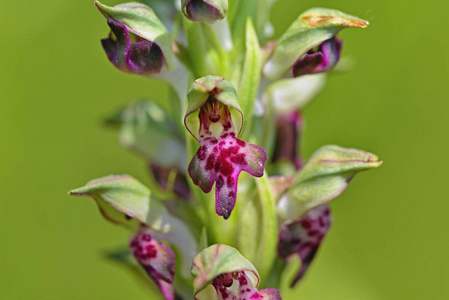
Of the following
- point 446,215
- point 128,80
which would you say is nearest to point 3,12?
point 128,80

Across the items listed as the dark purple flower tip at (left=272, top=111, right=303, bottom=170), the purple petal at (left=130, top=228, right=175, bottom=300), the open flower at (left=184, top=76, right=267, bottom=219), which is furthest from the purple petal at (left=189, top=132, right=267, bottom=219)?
the dark purple flower tip at (left=272, top=111, right=303, bottom=170)

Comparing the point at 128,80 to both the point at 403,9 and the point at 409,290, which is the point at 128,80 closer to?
the point at 403,9

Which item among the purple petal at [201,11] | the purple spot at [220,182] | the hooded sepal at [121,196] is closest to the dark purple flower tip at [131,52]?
the purple petal at [201,11]

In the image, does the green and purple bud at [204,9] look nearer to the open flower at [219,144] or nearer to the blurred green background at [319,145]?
the open flower at [219,144]

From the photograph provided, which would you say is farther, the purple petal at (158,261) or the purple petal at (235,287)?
the purple petal at (158,261)

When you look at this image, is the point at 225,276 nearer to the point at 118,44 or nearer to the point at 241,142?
the point at 241,142

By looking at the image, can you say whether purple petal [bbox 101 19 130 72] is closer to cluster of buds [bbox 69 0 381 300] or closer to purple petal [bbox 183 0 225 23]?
cluster of buds [bbox 69 0 381 300]
